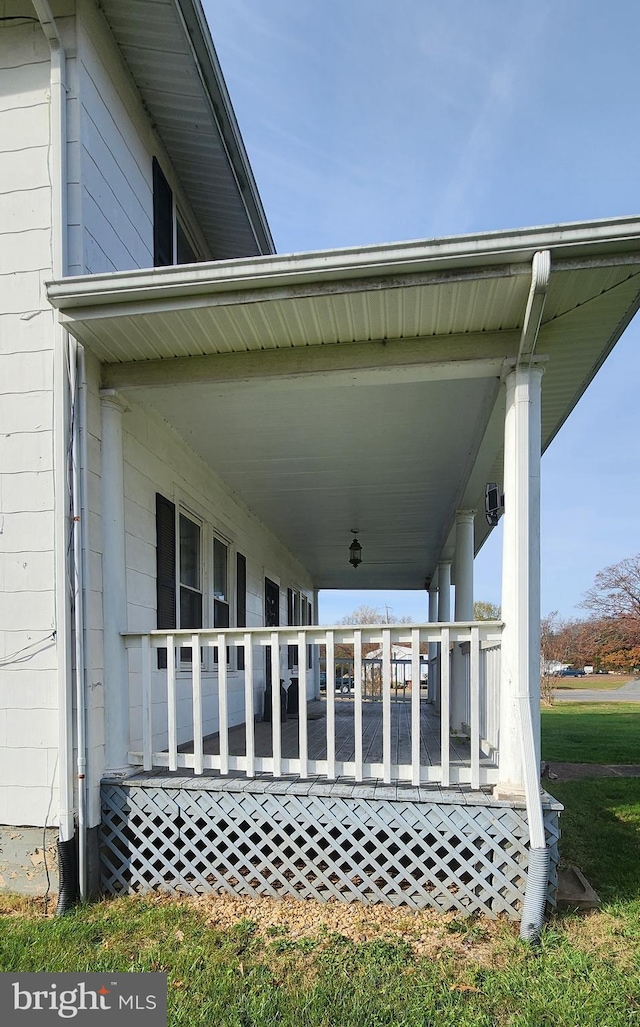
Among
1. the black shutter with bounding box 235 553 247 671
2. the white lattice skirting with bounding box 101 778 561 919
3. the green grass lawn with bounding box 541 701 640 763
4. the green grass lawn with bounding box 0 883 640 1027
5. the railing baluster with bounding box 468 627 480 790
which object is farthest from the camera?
the green grass lawn with bounding box 541 701 640 763

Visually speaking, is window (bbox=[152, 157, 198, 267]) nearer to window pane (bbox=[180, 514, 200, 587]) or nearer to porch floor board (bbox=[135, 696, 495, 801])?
window pane (bbox=[180, 514, 200, 587])

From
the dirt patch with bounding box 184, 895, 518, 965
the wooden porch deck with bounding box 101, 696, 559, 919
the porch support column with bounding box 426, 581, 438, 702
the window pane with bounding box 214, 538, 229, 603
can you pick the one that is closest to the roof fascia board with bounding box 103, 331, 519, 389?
the wooden porch deck with bounding box 101, 696, 559, 919

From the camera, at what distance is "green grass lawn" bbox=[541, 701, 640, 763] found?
8.85 m

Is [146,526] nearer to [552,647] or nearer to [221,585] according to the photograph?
[221,585]

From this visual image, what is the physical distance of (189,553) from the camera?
5.86 metres

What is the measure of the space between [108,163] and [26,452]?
2.28 meters

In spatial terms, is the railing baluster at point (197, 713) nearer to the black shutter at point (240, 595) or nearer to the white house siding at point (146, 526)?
the white house siding at point (146, 526)

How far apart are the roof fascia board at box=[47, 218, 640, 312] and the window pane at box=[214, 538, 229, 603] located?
143 inches

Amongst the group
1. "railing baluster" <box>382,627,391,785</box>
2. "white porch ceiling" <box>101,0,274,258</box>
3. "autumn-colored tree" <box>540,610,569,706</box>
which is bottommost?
"autumn-colored tree" <box>540,610,569,706</box>

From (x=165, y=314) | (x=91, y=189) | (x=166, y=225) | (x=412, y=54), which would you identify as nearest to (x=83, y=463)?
(x=165, y=314)

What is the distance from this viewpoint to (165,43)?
4562 mm

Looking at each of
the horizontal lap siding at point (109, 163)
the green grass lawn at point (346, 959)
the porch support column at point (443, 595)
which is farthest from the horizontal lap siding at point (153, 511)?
the porch support column at point (443, 595)

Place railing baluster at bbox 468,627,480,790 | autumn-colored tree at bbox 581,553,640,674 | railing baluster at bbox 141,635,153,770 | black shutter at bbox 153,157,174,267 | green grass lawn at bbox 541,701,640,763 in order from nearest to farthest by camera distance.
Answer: railing baluster at bbox 468,627,480,790 < railing baluster at bbox 141,635,153,770 < black shutter at bbox 153,157,174,267 < green grass lawn at bbox 541,701,640,763 < autumn-colored tree at bbox 581,553,640,674

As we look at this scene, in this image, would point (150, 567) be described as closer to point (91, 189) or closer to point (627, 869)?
point (91, 189)
